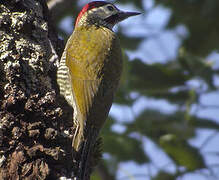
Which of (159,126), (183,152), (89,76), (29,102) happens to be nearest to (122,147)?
(159,126)

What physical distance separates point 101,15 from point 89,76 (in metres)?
1.40

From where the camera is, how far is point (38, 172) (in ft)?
7.72

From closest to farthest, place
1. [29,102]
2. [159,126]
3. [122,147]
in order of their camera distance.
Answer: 1. [29,102]
2. [122,147]
3. [159,126]

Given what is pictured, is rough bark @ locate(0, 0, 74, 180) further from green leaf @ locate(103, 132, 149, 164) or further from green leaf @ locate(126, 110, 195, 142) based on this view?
green leaf @ locate(126, 110, 195, 142)

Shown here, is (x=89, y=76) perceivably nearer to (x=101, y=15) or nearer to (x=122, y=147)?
(x=122, y=147)

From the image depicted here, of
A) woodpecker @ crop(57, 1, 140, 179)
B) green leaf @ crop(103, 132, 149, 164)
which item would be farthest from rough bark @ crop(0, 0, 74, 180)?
green leaf @ crop(103, 132, 149, 164)

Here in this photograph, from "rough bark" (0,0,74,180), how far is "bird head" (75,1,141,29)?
1069 millimetres

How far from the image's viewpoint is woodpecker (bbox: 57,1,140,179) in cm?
328

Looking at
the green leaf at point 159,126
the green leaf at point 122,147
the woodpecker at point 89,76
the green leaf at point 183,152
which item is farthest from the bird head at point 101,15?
the green leaf at point 183,152

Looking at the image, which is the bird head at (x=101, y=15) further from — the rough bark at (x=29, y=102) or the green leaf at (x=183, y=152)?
the green leaf at (x=183, y=152)

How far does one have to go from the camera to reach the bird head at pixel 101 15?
461 cm

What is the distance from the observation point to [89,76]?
3.60 meters

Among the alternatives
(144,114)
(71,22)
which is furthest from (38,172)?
(71,22)

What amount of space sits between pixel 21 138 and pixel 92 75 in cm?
120
